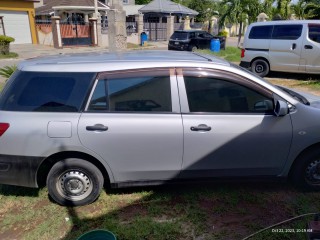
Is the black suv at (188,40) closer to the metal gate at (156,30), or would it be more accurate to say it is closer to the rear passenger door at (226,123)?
the metal gate at (156,30)

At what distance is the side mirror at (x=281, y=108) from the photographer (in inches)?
119

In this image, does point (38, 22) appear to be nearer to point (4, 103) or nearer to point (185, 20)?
point (185, 20)

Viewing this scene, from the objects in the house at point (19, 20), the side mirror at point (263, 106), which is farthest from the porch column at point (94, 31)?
the side mirror at point (263, 106)

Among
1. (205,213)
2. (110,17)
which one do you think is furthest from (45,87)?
(110,17)

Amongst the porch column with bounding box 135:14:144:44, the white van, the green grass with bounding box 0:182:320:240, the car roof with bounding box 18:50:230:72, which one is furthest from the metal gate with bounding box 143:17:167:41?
the green grass with bounding box 0:182:320:240

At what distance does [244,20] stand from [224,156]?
22.6 meters

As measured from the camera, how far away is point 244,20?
76.6 feet

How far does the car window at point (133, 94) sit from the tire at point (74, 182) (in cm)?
65

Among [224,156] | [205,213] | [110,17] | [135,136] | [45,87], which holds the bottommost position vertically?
[205,213]

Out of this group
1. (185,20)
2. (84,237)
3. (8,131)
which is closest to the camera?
(84,237)

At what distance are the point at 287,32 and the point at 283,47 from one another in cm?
50

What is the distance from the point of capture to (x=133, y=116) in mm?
3031

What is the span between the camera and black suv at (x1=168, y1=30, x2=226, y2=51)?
18.1m

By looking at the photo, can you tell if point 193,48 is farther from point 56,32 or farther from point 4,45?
point 4,45
